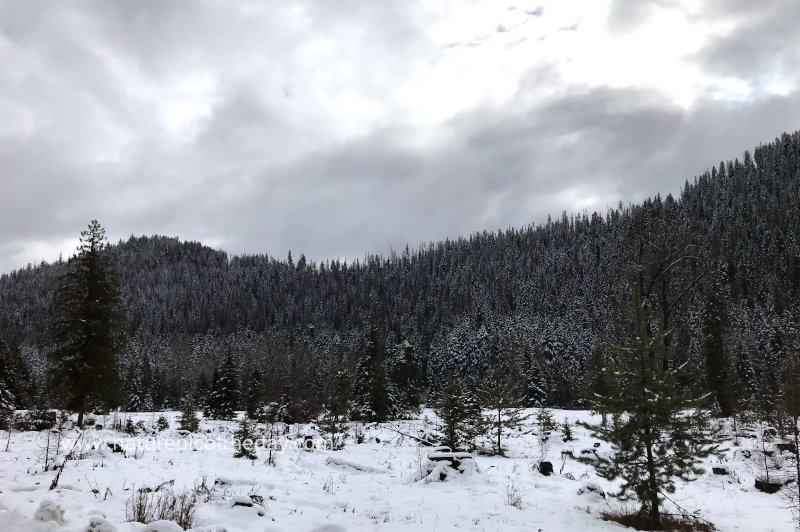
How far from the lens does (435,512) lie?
10.2 metres

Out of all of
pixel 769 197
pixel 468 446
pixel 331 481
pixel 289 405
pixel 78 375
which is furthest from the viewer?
pixel 769 197

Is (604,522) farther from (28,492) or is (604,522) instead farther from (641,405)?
(28,492)

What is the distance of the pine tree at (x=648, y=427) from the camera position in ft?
34.4

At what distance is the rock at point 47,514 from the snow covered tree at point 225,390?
37224 mm

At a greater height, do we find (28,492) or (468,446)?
(28,492)

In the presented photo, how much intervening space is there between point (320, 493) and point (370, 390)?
26442mm

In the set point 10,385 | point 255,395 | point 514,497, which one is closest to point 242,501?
point 514,497

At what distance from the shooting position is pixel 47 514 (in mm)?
6574

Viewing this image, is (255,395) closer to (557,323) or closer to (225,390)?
(225,390)

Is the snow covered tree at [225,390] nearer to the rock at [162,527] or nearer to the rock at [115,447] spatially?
the rock at [115,447]

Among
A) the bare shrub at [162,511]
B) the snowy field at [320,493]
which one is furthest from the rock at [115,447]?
the bare shrub at [162,511]

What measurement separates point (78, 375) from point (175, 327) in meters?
188

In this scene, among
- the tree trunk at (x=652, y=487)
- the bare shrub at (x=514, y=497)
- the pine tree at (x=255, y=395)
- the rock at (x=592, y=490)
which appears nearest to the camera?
the tree trunk at (x=652, y=487)

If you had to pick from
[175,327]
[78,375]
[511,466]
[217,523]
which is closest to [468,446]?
[511,466]
